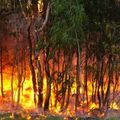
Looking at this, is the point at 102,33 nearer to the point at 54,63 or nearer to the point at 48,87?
the point at 54,63

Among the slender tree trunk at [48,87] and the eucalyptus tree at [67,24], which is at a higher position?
the eucalyptus tree at [67,24]

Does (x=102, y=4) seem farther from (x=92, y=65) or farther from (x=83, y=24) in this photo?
(x=92, y=65)

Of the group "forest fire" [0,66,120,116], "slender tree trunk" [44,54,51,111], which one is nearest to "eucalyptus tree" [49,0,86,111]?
"slender tree trunk" [44,54,51,111]

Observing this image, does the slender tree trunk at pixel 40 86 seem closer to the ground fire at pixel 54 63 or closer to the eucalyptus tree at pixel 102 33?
the ground fire at pixel 54 63

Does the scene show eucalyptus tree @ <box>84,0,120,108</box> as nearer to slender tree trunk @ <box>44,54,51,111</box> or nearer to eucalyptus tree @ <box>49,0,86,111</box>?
eucalyptus tree @ <box>49,0,86,111</box>

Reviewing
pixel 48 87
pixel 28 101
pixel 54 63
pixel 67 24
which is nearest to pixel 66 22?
pixel 67 24

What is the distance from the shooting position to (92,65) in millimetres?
8648

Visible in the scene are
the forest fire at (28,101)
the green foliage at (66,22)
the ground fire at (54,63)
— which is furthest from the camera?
the forest fire at (28,101)

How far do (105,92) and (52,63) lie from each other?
1080 mm

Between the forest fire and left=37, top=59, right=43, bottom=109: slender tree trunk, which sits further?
the forest fire

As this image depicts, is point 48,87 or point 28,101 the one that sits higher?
point 48,87

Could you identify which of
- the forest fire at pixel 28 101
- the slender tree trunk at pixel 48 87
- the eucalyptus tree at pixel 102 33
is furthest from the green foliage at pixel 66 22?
the forest fire at pixel 28 101

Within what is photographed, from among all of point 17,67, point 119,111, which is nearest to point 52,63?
point 17,67

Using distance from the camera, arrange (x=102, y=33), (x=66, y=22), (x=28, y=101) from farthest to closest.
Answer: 1. (x=28, y=101)
2. (x=102, y=33)
3. (x=66, y=22)
